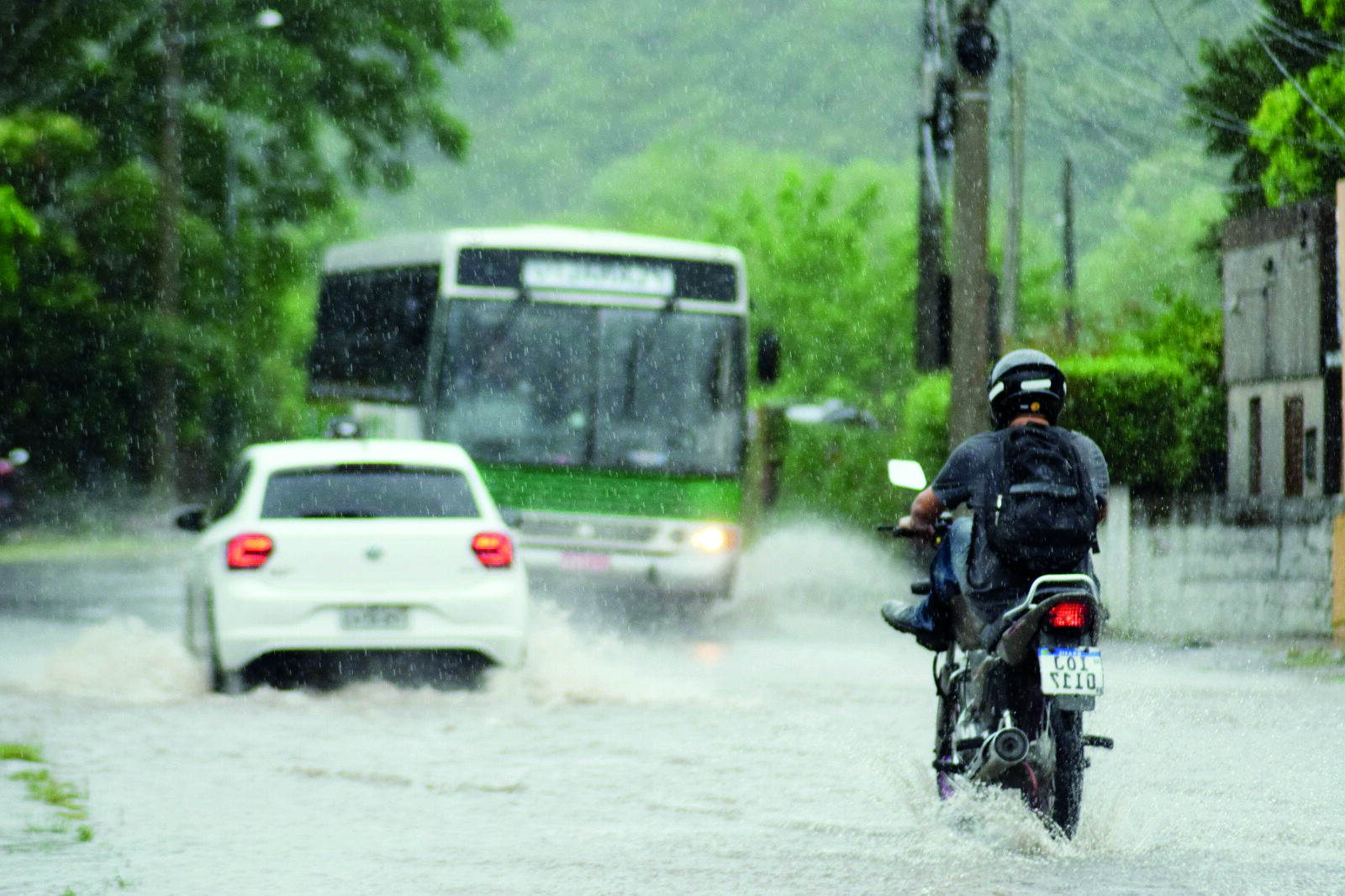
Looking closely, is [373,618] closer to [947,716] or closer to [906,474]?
[947,716]

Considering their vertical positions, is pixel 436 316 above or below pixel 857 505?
above

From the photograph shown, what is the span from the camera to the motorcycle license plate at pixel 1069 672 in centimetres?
751

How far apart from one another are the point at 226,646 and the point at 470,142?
38699mm

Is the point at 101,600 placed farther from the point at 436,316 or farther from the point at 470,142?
the point at 470,142

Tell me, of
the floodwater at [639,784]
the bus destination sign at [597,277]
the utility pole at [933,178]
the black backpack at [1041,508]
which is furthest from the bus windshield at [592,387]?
the black backpack at [1041,508]

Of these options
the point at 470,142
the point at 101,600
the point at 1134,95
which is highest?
the point at 1134,95

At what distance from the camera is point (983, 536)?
8.02 m

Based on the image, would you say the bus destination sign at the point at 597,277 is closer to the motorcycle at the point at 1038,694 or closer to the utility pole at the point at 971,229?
the utility pole at the point at 971,229

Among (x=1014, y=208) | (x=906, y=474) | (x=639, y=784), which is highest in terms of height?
(x=1014, y=208)

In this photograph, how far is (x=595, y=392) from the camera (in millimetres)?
19547

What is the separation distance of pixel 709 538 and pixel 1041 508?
11.4 meters

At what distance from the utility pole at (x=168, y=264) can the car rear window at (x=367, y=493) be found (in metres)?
28.6

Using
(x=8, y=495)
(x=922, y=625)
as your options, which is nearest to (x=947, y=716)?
(x=922, y=625)

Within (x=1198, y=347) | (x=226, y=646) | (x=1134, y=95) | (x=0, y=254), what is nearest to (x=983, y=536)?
(x=226, y=646)
